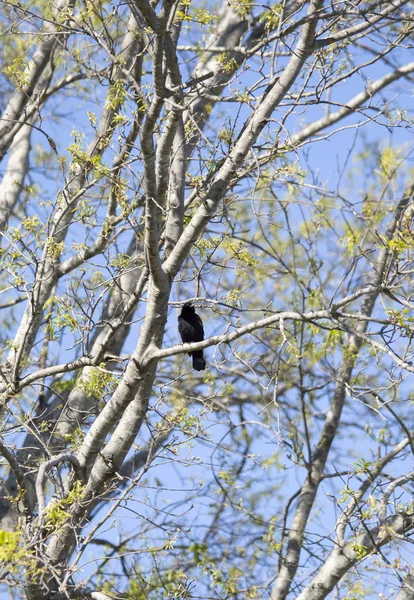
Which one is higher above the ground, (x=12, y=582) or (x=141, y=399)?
(x=141, y=399)

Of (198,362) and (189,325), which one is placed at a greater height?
(189,325)

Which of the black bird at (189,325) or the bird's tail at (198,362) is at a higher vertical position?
the black bird at (189,325)

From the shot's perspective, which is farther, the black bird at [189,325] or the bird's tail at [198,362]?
the black bird at [189,325]

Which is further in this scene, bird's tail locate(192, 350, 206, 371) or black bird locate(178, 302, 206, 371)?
black bird locate(178, 302, 206, 371)

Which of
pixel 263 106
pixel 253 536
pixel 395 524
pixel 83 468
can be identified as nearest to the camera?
pixel 263 106

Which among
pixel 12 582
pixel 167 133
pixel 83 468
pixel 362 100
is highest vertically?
pixel 362 100

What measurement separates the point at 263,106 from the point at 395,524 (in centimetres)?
325

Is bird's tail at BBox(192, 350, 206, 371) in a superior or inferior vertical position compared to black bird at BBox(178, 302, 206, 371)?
inferior

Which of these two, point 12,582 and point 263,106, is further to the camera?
point 263,106

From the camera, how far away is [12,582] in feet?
13.0

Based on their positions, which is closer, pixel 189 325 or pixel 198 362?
pixel 198 362

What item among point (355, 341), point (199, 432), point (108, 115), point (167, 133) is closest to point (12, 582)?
point (199, 432)

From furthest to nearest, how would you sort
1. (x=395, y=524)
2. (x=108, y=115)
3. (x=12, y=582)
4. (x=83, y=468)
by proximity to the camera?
1. (x=108, y=115)
2. (x=395, y=524)
3. (x=83, y=468)
4. (x=12, y=582)

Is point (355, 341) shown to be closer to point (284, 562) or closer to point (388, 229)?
point (388, 229)
